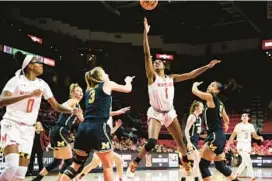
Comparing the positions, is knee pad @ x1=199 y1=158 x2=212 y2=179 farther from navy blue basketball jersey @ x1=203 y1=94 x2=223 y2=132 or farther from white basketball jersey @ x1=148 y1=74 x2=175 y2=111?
white basketball jersey @ x1=148 y1=74 x2=175 y2=111

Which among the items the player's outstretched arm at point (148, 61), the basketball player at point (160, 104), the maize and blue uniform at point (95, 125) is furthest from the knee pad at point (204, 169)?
the maize and blue uniform at point (95, 125)

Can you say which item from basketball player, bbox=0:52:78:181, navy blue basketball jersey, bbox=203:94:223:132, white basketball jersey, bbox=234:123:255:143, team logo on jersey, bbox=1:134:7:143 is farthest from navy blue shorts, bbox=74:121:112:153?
white basketball jersey, bbox=234:123:255:143

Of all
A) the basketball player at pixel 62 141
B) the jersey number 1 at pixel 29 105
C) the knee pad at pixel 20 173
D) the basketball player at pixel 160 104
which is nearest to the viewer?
the knee pad at pixel 20 173

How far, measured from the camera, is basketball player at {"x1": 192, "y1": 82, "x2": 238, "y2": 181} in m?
8.12

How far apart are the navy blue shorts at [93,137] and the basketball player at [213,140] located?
2329mm

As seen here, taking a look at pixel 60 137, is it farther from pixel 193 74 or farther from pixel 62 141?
pixel 193 74

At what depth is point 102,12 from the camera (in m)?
27.3

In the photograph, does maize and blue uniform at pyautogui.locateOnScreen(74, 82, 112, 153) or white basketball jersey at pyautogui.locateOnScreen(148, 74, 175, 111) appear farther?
white basketball jersey at pyautogui.locateOnScreen(148, 74, 175, 111)

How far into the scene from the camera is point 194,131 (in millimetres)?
11797

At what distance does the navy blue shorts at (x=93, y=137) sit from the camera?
6.49m

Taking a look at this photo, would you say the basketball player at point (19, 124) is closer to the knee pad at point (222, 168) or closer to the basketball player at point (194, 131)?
the knee pad at point (222, 168)

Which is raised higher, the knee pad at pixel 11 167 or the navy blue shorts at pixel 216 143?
the navy blue shorts at pixel 216 143

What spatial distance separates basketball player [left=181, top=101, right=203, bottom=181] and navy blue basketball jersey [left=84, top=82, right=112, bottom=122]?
170 inches

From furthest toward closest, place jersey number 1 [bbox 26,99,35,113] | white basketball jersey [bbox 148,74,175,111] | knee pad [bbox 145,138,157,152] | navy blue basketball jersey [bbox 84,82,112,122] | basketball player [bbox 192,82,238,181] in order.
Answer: white basketball jersey [bbox 148,74,175,111] < basketball player [bbox 192,82,238,181] < knee pad [bbox 145,138,157,152] < navy blue basketball jersey [bbox 84,82,112,122] < jersey number 1 [bbox 26,99,35,113]
